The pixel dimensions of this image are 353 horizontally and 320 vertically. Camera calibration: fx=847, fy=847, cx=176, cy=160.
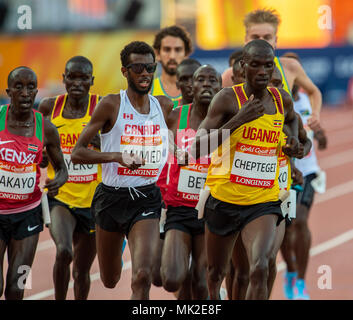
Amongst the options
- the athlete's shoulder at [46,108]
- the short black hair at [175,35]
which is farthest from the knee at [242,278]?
the short black hair at [175,35]

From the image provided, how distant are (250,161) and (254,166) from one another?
0.05 m

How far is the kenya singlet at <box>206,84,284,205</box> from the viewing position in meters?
6.09

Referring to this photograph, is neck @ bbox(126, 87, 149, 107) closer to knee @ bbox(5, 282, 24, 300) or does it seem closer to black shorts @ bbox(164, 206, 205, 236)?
black shorts @ bbox(164, 206, 205, 236)

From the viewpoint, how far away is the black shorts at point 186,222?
7047 mm

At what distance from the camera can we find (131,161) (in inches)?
229

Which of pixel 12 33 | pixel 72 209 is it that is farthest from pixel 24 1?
pixel 72 209

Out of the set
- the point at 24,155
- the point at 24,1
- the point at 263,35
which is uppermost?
the point at 24,1

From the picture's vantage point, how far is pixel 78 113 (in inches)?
297

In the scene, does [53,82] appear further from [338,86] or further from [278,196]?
[278,196]

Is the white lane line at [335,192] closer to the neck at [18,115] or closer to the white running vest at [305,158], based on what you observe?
the white running vest at [305,158]

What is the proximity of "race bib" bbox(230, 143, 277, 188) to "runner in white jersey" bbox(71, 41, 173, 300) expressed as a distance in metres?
0.60

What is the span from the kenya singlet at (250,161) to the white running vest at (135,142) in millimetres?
447

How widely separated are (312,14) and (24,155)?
2596cm

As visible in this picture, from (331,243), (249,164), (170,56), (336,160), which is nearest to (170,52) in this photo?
(170,56)
